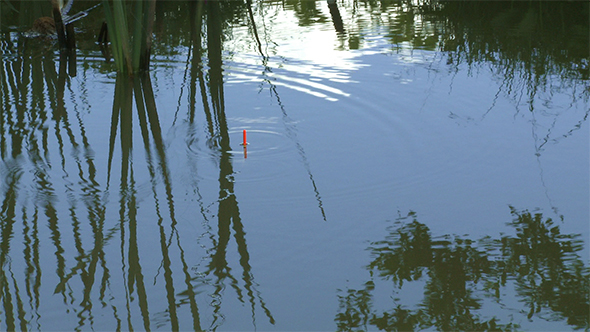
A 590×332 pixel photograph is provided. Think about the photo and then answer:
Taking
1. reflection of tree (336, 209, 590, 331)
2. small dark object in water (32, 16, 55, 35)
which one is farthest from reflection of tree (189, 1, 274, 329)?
small dark object in water (32, 16, 55, 35)

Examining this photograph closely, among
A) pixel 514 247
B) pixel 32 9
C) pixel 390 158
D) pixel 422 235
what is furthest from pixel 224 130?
pixel 32 9

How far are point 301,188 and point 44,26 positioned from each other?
465 centimetres

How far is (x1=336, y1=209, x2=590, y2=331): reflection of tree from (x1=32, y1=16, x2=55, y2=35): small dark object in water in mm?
5211

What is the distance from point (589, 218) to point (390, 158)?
1.13 m

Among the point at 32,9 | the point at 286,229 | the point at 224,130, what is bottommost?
the point at 286,229

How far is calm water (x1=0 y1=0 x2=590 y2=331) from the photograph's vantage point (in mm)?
2701

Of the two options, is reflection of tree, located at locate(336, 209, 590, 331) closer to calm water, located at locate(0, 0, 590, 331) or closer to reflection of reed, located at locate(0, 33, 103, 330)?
calm water, located at locate(0, 0, 590, 331)

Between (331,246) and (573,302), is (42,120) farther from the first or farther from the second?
(573,302)

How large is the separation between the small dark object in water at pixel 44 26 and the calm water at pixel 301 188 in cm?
62

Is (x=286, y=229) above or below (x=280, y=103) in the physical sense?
below

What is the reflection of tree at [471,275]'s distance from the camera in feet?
8.57

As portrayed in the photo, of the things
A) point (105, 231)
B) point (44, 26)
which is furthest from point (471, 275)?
point (44, 26)

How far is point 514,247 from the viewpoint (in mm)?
3125

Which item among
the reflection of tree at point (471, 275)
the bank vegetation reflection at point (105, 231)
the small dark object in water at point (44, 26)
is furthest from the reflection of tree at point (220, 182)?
the small dark object in water at point (44, 26)
